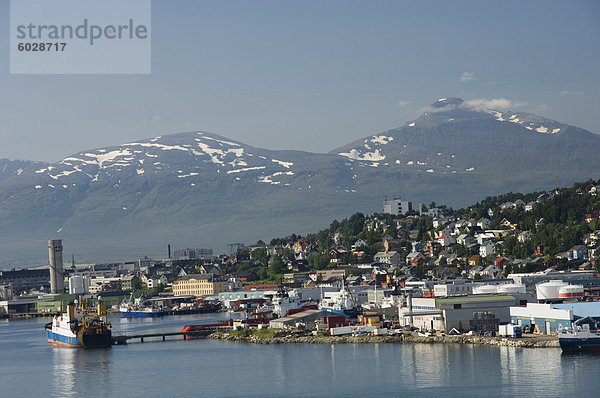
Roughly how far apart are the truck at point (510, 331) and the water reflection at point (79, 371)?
10254 millimetres

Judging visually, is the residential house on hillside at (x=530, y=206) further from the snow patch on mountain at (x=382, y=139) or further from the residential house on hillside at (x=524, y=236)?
the snow patch on mountain at (x=382, y=139)

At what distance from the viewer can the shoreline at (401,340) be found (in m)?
28.0

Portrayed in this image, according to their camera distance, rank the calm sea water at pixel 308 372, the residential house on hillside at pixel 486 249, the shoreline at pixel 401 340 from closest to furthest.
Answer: the calm sea water at pixel 308 372, the shoreline at pixel 401 340, the residential house on hillside at pixel 486 249

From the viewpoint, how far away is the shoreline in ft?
91.9

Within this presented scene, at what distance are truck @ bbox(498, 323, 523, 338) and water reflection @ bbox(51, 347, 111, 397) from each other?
1025 cm

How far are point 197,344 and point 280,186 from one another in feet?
433

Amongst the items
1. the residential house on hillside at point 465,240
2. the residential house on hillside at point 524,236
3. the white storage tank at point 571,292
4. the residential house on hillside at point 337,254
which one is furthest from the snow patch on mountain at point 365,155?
the white storage tank at point 571,292

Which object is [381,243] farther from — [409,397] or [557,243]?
[409,397]

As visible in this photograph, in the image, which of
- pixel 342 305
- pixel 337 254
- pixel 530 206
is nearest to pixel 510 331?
pixel 342 305

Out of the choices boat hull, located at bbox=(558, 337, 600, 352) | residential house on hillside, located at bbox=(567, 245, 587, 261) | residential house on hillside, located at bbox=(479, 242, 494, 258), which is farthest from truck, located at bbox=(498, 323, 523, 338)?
residential house on hillside, located at bbox=(479, 242, 494, 258)

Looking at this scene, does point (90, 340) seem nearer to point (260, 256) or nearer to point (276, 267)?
point (276, 267)

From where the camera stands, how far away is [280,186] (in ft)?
552

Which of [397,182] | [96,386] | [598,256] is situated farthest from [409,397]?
[397,182]

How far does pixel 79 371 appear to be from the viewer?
2989 cm
